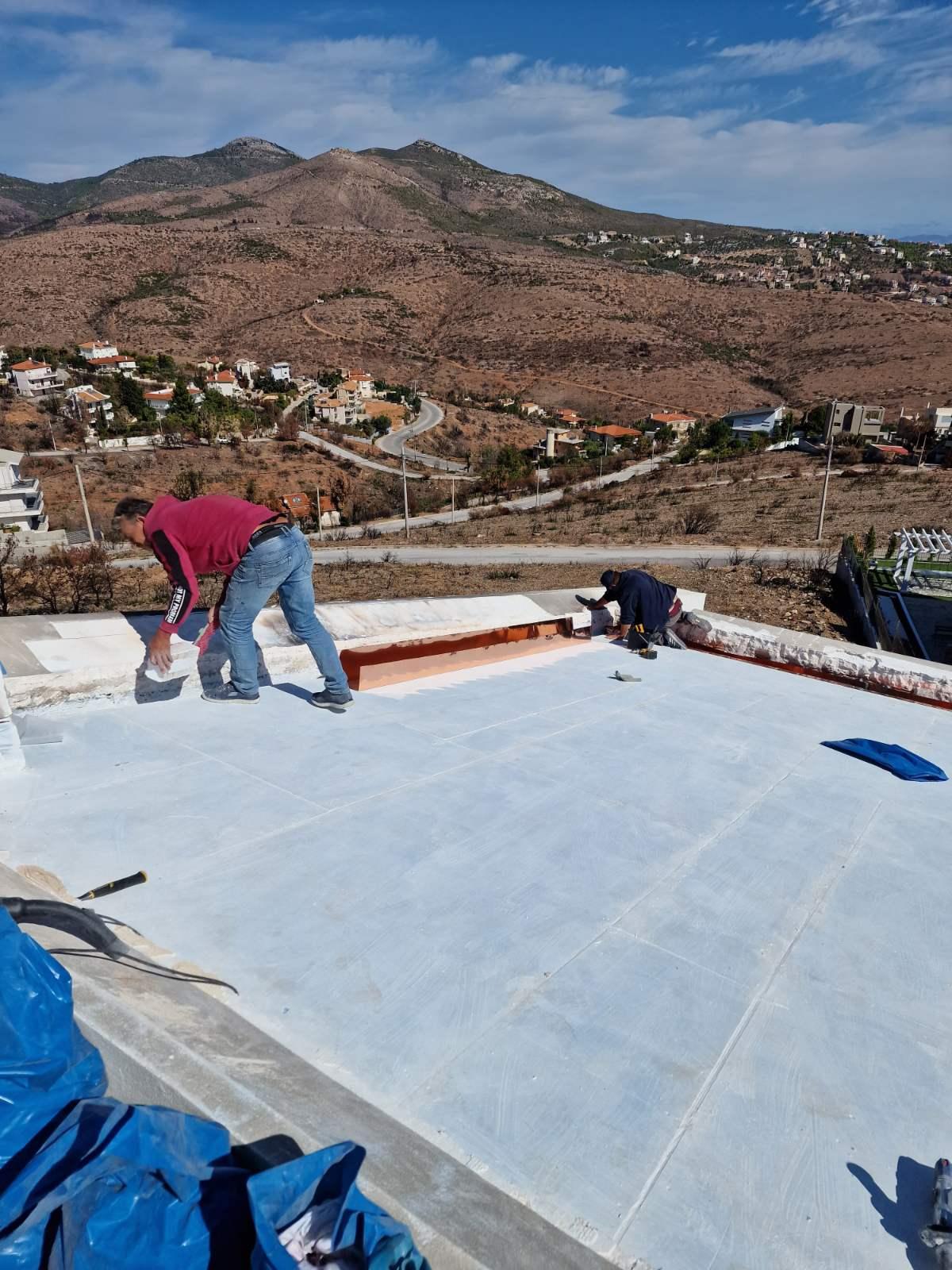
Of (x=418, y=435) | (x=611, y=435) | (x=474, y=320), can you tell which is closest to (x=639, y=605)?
(x=418, y=435)

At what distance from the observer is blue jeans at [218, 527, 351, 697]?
Result: 162 inches

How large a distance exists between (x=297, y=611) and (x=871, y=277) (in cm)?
12313

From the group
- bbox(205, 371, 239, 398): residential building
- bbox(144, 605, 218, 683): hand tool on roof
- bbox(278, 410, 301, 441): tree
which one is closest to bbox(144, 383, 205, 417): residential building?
bbox(205, 371, 239, 398): residential building

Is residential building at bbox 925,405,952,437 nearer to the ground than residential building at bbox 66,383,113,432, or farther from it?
nearer to the ground

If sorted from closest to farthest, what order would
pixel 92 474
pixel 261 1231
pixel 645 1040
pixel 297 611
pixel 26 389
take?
pixel 261 1231
pixel 645 1040
pixel 297 611
pixel 92 474
pixel 26 389

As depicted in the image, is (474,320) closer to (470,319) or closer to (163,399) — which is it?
(470,319)

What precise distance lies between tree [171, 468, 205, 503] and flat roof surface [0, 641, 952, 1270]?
34176mm

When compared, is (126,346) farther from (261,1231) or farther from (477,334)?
(261,1231)

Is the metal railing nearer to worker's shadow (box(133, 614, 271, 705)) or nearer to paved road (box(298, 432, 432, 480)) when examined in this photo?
worker's shadow (box(133, 614, 271, 705))

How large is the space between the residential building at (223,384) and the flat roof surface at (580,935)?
6021cm

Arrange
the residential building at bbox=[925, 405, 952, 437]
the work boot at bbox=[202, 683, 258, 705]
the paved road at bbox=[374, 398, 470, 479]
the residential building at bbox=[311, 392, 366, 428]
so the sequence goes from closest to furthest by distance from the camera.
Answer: the work boot at bbox=[202, 683, 258, 705]
the residential building at bbox=[925, 405, 952, 437]
the paved road at bbox=[374, 398, 470, 479]
the residential building at bbox=[311, 392, 366, 428]

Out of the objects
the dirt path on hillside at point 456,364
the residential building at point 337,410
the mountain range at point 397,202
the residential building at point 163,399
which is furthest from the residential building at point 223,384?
the mountain range at point 397,202

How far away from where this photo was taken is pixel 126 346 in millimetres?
73812

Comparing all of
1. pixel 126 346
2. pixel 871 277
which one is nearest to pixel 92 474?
pixel 126 346
